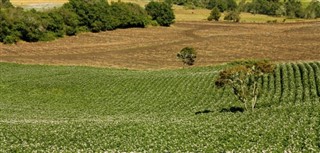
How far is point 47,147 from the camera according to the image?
28438 mm

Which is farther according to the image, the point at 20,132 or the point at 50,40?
the point at 50,40

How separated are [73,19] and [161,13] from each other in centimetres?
3740

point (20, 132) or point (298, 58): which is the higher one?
point (20, 132)

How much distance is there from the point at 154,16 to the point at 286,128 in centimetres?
14150

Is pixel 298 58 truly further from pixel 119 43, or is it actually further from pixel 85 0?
pixel 85 0

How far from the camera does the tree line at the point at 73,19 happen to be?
125312mm

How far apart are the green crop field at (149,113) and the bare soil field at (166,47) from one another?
1649 centimetres

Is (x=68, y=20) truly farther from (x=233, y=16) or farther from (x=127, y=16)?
(x=233, y=16)

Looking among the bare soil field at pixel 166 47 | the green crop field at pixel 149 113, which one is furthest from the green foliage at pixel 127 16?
the green crop field at pixel 149 113

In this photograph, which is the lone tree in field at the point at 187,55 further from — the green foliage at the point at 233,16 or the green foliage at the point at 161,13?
the green foliage at the point at 233,16

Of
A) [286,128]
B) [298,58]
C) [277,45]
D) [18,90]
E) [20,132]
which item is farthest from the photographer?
[277,45]

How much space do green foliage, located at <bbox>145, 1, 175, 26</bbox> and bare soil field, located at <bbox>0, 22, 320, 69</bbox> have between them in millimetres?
6509

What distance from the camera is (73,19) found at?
142125mm

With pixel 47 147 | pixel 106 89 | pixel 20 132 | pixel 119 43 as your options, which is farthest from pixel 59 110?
pixel 119 43
